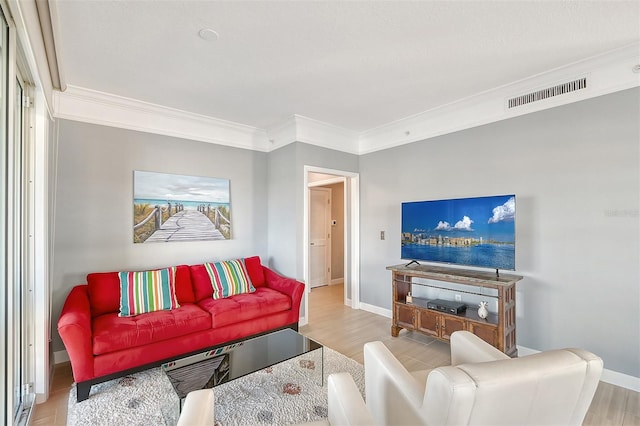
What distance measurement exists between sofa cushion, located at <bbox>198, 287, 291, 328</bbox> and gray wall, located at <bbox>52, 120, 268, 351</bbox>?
82 centimetres

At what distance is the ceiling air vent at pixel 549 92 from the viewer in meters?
2.73

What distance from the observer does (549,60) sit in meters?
2.60

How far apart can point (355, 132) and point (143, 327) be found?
11.6 ft

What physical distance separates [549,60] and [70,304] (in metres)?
4.51

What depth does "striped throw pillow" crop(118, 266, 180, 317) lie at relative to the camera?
9.53 feet

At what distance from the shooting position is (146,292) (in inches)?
119

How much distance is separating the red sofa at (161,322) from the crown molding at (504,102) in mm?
2383

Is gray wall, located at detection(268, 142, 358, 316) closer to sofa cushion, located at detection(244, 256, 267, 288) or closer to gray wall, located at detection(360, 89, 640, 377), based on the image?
sofa cushion, located at detection(244, 256, 267, 288)

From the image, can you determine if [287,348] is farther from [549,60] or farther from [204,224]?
[549,60]

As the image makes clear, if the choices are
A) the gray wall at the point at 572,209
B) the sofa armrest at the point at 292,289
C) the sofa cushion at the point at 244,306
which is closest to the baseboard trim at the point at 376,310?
the sofa armrest at the point at 292,289

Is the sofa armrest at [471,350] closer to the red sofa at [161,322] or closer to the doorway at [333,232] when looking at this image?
the red sofa at [161,322]

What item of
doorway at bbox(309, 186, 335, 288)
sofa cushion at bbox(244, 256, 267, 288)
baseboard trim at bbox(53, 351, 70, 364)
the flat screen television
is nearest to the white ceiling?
the flat screen television

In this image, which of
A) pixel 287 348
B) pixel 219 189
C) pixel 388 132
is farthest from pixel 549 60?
pixel 219 189

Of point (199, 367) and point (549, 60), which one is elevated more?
point (549, 60)
